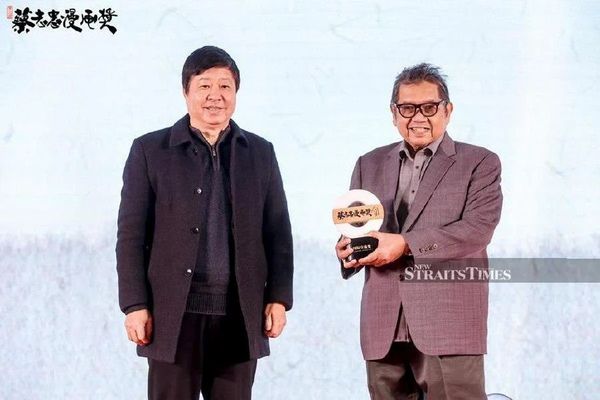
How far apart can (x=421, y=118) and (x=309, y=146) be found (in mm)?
578

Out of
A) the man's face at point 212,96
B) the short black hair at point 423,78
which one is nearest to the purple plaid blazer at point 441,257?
the short black hair at point 423,78

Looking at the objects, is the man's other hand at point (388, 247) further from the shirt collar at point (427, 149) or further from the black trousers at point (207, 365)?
the black trousers at point (207, 365)

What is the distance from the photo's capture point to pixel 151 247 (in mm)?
2189

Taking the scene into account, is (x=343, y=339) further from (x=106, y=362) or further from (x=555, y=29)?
(x=555, y=29)

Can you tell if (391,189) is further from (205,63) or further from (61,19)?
(61,19)

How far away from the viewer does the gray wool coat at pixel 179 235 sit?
6.95 feet

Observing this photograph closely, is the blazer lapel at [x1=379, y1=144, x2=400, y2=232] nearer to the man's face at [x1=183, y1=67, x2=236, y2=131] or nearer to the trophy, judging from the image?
the trophy

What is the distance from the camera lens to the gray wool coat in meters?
2.12

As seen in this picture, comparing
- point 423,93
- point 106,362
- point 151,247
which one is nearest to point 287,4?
point 423,93

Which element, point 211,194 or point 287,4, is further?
point 287,4

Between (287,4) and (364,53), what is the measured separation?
0.97 ft

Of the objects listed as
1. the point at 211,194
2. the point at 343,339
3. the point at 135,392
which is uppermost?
the point at 211,194

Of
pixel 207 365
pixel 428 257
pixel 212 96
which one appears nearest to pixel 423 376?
pixel 428 257

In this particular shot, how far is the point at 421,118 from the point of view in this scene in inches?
89.4
